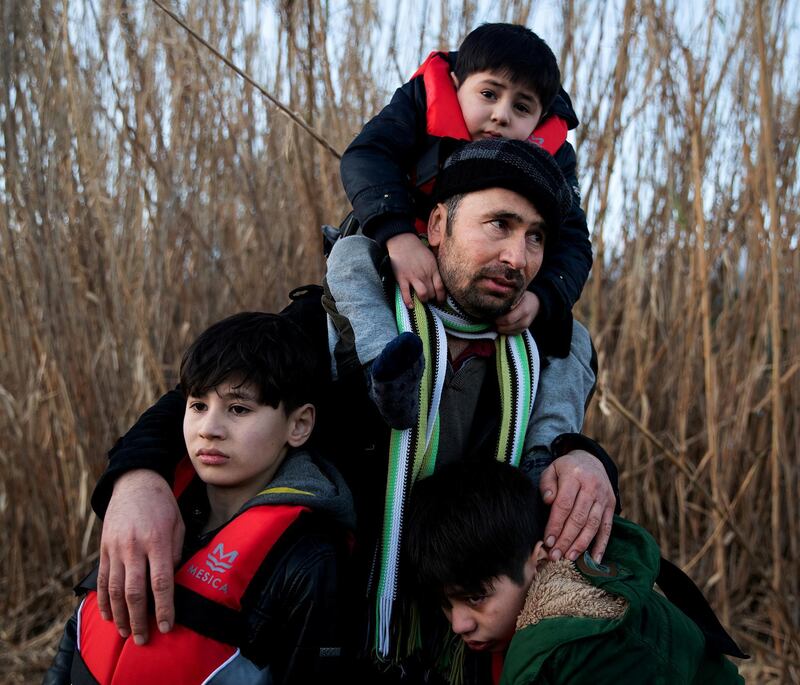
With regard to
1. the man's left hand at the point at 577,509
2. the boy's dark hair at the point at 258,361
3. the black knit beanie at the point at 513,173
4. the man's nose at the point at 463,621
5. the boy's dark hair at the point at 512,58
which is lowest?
the man's nose at the point at 463,621

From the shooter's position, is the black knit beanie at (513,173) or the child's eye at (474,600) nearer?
the child's eye at (474,600)

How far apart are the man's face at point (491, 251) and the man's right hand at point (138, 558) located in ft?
2.07

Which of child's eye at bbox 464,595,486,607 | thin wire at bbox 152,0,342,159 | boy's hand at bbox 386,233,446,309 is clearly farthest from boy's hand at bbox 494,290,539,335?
thin wire at bbox 152,0,342,159

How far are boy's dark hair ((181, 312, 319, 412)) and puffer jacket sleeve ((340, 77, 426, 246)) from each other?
0.26m

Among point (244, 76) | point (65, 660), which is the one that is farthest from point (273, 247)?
point (65, 660)

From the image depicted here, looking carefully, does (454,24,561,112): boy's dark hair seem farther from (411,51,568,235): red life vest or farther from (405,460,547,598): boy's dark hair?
(405,460,547,598): boy's dark hair

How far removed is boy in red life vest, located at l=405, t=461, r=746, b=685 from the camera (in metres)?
1.26

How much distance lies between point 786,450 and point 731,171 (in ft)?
3.20

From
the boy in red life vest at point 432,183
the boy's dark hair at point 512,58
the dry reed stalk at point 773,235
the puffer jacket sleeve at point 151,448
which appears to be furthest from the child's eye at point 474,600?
the dry reed stalk at point 773,235

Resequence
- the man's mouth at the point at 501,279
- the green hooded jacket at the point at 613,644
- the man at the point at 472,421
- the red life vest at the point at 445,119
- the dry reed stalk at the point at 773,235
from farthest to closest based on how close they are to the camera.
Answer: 1. the dry reed stalk at the point at 773,235
2. the red life vest at the point at 445,119
3. the man's mouth at the point at 501,279
4. the man at the point at 472,421
5. the green hooded jacket at the point at 613,644

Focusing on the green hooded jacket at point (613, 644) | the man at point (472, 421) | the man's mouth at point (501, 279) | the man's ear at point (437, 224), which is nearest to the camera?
the green hooded jacket at point (613, 644)

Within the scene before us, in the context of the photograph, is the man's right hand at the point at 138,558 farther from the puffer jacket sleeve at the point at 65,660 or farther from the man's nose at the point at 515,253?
the man's nose at the point at 515,253

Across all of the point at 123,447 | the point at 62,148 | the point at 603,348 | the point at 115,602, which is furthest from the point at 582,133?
the point at 115,602

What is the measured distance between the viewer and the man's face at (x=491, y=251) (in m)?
1.50
